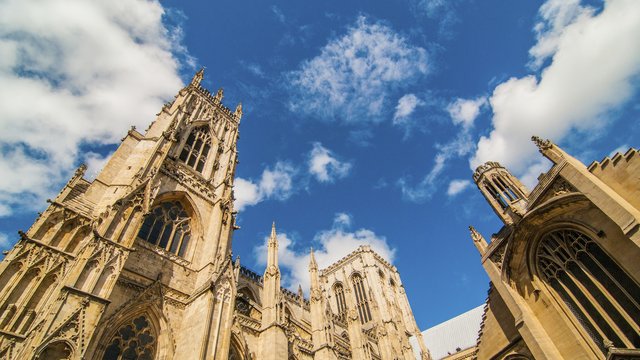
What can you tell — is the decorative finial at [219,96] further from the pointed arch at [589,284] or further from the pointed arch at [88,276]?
the pointed arch at [589,284]

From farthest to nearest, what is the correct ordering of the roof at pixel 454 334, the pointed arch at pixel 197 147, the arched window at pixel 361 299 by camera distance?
the arched window at pixel 361 299 < the roof at pixel 454 334 < the pointed arch at pixel 197 147

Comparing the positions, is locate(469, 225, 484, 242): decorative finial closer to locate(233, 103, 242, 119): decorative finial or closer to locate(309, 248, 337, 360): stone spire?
locate(309, 248, 337, 360): stone spire

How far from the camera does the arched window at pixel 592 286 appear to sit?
9.88 m

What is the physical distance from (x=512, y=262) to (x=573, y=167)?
4974 millimetres

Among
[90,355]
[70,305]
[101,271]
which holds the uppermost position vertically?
[101,271]

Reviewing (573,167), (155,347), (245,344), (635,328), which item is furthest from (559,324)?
(155,347)

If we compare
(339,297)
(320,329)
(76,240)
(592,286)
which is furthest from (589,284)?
(339,297)

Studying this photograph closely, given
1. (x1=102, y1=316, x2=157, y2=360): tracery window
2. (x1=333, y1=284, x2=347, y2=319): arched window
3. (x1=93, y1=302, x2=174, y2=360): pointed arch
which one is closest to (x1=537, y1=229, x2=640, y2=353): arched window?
(x1=93, y1=302, x2=174, y2=360): pointed arch

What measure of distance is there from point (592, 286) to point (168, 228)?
17725 mm

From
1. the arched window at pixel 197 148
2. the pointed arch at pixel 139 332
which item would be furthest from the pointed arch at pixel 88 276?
the arched window at pixel 197 148

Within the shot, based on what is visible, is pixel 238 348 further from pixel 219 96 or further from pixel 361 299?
pixel 361 299

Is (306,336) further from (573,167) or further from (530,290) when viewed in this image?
(573,167)

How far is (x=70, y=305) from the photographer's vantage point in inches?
328

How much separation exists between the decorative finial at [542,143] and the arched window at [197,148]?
59.6 feet
